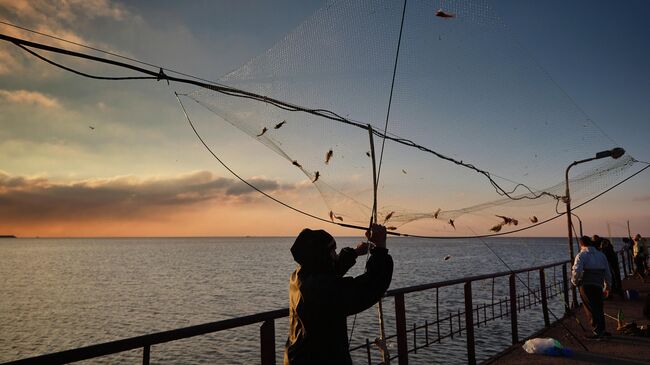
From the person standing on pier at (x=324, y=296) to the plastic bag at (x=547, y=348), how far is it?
6.06m

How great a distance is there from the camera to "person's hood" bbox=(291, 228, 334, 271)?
9.34 ft

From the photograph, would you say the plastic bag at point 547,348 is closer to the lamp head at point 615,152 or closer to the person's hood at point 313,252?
the lamp head at point 615,152

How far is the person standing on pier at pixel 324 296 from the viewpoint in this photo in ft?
8.80

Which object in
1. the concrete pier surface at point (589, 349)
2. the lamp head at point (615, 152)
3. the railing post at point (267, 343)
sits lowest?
the concrete pier surface at point (589, 349)

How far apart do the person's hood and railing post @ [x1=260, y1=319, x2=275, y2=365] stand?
1114 mm

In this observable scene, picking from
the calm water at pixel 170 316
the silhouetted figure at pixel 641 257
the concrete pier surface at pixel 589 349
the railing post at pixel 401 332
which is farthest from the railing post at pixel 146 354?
the silhouetted figure at pixel 641 257

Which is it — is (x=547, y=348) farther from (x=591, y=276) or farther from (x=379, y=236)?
(x=379, y=236)

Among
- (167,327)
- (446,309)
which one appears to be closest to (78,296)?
(167,327)

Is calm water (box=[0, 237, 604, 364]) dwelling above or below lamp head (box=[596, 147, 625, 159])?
below

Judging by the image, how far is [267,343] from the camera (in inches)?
144

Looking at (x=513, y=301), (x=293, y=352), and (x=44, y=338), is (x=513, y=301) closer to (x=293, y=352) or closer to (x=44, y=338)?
(x=293, y=352)

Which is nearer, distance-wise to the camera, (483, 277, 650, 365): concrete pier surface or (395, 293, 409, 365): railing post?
(395, 293, 409, 365): railing post

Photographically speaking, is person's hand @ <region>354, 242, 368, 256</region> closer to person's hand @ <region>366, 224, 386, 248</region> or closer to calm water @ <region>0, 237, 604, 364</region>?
person's hand @ <region>366, 224, 386, 248</region>

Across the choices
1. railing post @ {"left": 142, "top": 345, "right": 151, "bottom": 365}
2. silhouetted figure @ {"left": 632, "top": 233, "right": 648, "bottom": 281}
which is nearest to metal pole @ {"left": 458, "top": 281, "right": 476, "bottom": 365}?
railing post @ {"left": 142, "top": 345, "right": 151, "bottom": 365}
